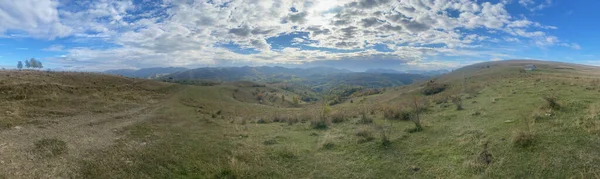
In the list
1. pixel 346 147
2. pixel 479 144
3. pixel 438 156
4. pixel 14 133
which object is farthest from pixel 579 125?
pixel 14 133

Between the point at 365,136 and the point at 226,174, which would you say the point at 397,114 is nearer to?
the point at 365,136

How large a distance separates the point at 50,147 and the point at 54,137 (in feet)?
6.75

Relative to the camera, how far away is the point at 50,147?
11.0 metres

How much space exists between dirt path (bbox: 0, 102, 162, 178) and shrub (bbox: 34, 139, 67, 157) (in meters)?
0.16

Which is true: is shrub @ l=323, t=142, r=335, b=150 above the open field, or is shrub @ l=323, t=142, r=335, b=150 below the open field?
below

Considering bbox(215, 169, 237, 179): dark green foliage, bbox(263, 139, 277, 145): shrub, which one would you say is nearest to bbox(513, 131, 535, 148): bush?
bbox(215, 169, 237, 179): dark green foliage

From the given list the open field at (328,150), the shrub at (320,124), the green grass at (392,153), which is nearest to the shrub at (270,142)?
the green grass at (392,153)

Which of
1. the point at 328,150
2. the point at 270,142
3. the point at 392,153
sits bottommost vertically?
the point at 270,142

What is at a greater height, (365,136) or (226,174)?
(365,136)

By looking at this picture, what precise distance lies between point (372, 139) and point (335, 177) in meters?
4.69

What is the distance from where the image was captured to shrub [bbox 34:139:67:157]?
10422 millimetres

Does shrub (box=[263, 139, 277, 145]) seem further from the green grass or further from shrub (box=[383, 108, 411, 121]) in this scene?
shrub (box=[383, 108, 411, 121])

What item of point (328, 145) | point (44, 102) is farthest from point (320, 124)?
point (44, 102)

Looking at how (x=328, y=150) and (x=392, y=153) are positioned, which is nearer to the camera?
(x=392, y=153)
